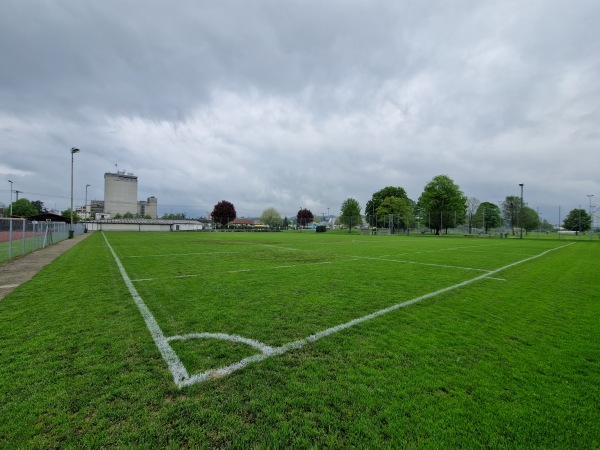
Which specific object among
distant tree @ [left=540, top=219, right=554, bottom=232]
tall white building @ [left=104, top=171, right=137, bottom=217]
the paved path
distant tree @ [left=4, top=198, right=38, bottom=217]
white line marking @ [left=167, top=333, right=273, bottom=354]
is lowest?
the paved path

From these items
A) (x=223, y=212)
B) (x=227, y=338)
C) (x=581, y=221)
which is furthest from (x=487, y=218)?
(x=227, y=338)

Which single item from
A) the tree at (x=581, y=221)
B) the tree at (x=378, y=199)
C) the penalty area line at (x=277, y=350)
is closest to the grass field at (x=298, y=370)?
the penalty area line at (x=277, y=350)

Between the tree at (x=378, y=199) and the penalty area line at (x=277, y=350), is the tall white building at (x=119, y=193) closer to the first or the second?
the tree at (x=378, y=199)

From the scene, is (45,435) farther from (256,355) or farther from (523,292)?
(523,292)

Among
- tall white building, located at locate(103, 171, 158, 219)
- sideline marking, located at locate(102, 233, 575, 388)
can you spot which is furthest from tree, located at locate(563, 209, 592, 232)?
tall white building, located at locate(103, 171, 158, 219)

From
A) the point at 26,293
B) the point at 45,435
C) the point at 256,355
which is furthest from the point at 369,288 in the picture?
the point at 26,293

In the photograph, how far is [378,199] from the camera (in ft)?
260

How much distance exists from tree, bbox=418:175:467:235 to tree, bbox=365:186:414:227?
560 inches

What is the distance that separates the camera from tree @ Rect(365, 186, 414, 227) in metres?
76.4

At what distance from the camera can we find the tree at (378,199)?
3007 inches

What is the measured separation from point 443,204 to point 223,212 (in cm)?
7035

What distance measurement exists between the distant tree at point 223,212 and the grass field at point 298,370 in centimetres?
9705

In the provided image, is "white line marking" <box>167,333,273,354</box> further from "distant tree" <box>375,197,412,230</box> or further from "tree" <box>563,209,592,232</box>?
"distant tree" <box>375,197,412,230</box>

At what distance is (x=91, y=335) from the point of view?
13.0 feet
